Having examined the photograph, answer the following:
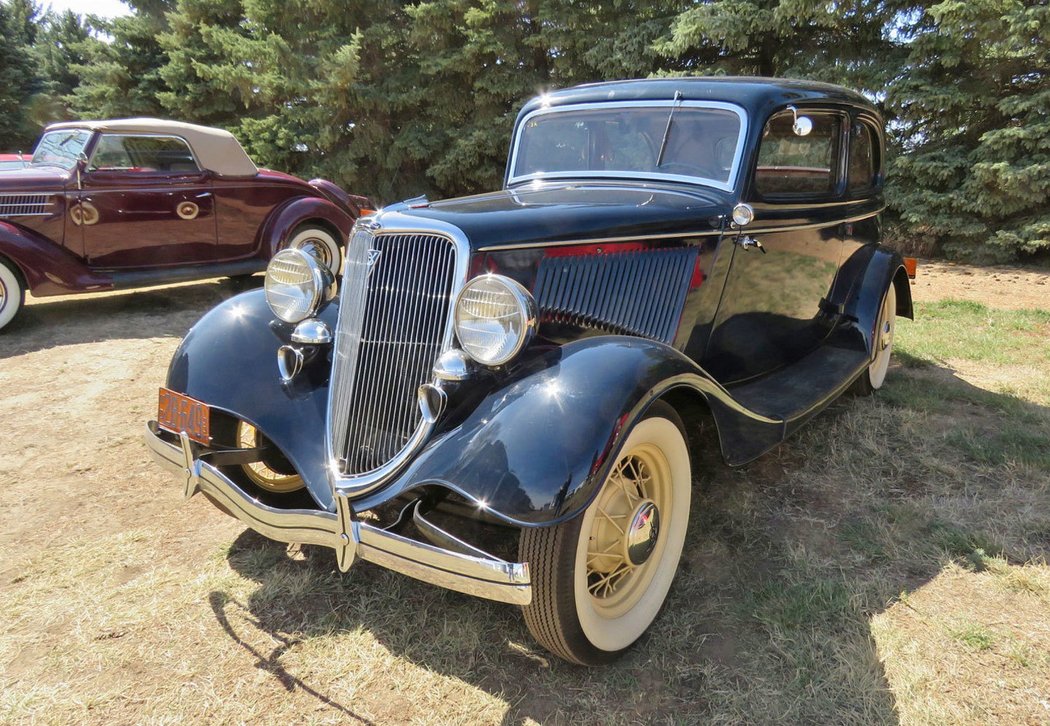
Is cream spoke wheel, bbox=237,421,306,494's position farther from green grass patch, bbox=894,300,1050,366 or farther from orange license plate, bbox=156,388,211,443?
green grass patch, bbox=894,300,1050,366

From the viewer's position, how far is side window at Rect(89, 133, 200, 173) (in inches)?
252

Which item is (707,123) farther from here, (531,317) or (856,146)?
(531,317)

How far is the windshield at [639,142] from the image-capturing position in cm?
313

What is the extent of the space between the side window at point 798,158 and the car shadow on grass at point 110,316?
5076 millimetres

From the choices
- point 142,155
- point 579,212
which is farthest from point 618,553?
point 142,155

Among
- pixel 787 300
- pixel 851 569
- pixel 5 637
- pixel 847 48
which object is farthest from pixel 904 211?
pixel 5 637

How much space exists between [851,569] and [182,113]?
50.9ft

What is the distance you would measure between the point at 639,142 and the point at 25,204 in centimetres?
561

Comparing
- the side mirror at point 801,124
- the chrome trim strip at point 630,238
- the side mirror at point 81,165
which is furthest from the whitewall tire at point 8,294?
the side mirror at point 801,124

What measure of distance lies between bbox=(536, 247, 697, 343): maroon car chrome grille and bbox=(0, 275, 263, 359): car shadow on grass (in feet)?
15.6

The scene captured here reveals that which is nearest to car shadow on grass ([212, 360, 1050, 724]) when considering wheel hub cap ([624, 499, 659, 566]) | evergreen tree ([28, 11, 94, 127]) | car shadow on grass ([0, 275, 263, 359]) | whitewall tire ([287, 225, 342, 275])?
wheel hub cap ([624, 499, 659, 566])

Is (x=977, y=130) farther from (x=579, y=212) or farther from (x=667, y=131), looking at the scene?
(x=579, y=212)

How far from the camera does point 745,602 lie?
7.93 feet

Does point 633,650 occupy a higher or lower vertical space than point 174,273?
higher
